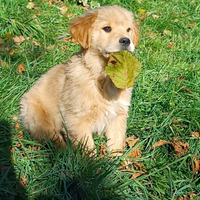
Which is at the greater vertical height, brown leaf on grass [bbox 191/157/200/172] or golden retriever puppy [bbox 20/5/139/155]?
golden retriever puppy [bbox 20/5/139/155]

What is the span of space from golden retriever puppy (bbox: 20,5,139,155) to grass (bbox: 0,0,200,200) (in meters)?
0.26

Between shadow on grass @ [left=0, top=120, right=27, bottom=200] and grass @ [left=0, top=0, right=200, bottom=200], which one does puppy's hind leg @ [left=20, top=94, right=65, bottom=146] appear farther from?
shadow on grass @ [left=0, top=120, right=27, bottom=200]

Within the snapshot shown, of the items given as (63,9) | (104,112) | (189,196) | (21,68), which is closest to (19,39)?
(21,68)

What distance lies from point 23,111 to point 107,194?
1600 mm

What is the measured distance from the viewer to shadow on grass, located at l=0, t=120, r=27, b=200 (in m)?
2.12

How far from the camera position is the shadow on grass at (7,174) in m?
2.12

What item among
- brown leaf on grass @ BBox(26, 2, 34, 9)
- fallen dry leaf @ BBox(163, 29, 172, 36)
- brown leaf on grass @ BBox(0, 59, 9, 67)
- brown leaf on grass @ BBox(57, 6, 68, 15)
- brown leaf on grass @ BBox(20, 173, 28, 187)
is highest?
brown leaf on grass @ BBox(26, 2, 34, 9)

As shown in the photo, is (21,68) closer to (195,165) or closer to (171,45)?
(171,45)

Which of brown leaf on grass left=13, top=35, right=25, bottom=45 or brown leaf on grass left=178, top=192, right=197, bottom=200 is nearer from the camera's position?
brown leaf on grass left=178, top=192, right=197, bottom=200

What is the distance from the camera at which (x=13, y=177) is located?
236 centimetres

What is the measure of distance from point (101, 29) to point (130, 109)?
4.28 feet

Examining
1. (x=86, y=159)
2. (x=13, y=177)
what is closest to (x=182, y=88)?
(x=86, y=159)

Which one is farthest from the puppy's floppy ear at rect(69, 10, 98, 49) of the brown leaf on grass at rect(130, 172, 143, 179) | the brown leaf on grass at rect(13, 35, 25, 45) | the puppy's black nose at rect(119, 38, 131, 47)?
the brown leaf on grass at rect(13, 35, 25, 45)

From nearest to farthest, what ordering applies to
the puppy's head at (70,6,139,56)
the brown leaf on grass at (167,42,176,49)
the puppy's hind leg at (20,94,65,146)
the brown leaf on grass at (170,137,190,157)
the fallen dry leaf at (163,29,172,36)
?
the puppy's head at (70,6,139,56) < the brown leaf on grass at (170,137,190,157) < the puppy's hind leg at (20,94,65,146) < the brown leaf on grass at (167,42,176,49) < the fallen dry leaf at (163,29,172,36)
